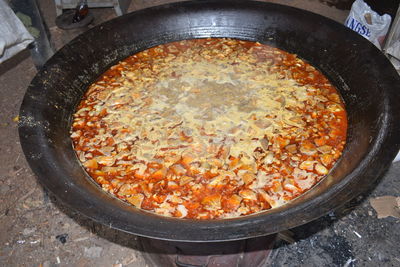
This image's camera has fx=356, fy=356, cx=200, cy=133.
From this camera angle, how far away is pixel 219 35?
9.10 ft

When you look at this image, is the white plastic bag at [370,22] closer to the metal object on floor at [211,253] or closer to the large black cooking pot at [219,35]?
the large black cooking pot at [219,35]

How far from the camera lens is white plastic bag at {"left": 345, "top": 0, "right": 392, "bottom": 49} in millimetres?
4051

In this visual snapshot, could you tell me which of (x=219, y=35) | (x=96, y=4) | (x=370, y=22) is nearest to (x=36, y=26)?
(x=219, y=35)

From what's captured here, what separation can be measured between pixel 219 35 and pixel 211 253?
63.6 inches

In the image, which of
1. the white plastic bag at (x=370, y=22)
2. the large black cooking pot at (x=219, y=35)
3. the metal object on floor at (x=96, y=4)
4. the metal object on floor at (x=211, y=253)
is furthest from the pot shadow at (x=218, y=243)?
the metal object on floor at (x=96, y=4)

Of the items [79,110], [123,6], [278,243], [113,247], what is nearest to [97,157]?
[79,110]

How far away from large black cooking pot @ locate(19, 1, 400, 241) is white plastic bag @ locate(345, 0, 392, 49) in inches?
80.6

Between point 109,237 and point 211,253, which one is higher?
point 211,253

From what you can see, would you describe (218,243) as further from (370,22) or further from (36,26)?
(370,22)

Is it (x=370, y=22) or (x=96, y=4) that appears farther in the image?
(x=96, y=4)

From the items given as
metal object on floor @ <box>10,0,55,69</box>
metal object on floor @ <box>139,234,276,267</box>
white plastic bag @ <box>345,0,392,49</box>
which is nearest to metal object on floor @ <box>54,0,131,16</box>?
metal object on floor @ <box>10,0,55,69</box>

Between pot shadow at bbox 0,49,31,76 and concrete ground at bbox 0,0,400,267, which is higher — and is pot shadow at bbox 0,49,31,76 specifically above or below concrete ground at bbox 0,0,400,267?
above

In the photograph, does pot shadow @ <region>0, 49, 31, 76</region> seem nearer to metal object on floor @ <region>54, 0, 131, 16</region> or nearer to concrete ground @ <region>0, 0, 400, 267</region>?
metal object on floor @ <region>54, 0, 131, 16</region>

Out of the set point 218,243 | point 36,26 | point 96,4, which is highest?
point 36,26
